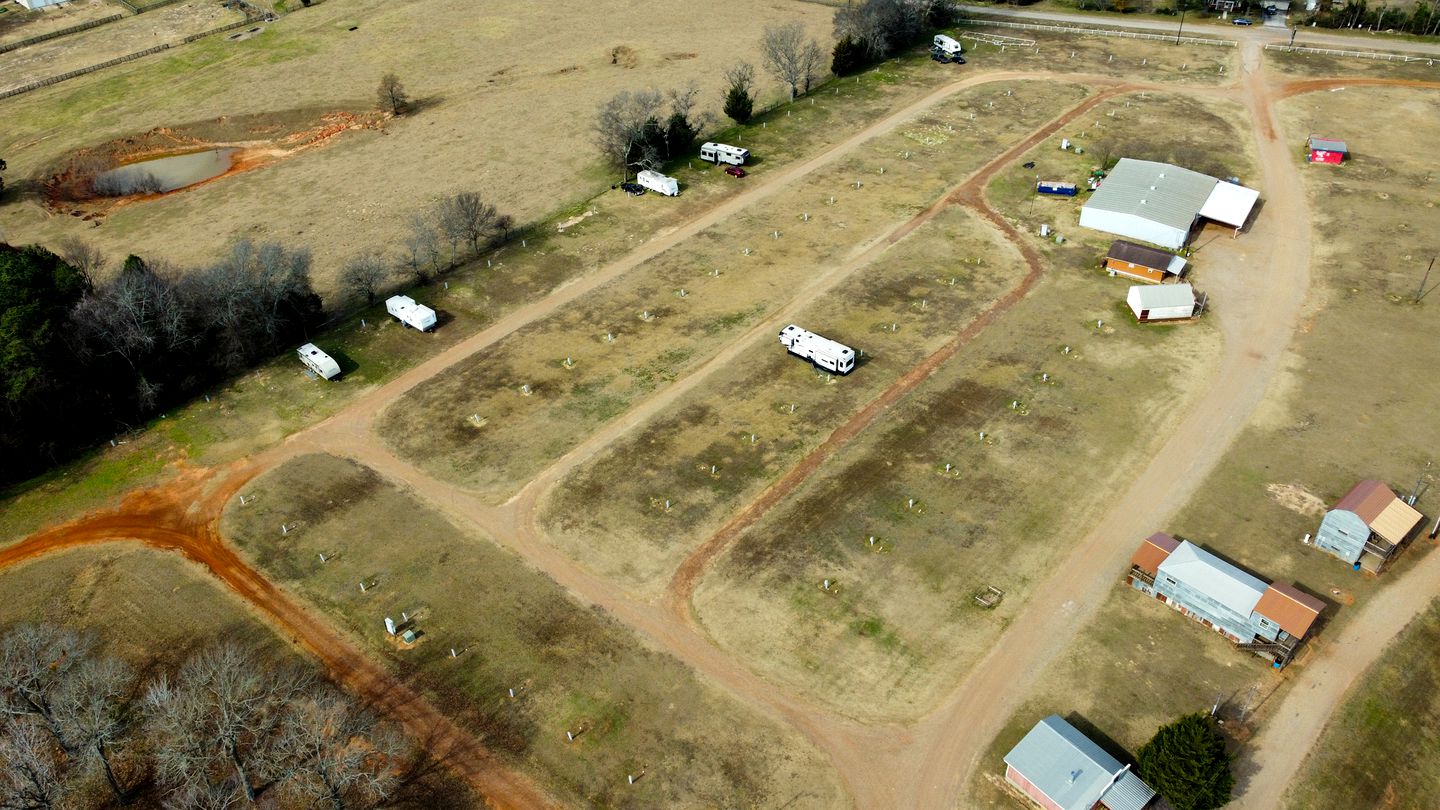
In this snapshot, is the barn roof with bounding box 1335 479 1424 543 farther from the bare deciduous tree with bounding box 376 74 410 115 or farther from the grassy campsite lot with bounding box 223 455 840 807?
the bare deciduous tree with bounding box 376 74 410 115

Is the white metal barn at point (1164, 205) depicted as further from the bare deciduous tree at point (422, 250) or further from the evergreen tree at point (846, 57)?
the bare deciduous tree at point (422, 250)

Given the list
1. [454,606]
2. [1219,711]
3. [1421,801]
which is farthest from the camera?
[454,606]

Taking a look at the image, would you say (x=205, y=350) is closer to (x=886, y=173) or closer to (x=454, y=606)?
(x=454, y=606)

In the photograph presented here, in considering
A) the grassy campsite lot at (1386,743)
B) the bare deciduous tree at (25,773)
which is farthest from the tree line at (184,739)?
the grassy campsite lot at (1386,743)

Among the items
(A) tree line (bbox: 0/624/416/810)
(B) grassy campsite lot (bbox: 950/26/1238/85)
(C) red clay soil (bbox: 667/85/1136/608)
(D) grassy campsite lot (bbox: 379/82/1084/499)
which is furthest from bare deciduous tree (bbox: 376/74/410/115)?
(A) tree line (bbox: 0/624/416/810)

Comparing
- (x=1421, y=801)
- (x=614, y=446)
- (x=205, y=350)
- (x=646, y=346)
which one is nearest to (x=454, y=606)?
(x=614, y=446)

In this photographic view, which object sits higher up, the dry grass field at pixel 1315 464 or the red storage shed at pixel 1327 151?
the red storage shed at pixel 1327 151
